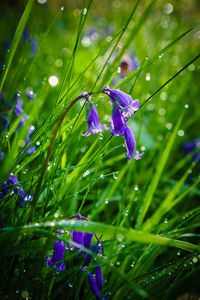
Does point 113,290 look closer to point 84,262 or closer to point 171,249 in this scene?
point 84,262

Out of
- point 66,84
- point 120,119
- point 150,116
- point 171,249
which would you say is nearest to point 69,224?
point 120,119

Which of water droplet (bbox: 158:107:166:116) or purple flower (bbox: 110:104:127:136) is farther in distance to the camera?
water droplet (bbox: 158:107:166:116)

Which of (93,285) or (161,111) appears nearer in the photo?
(93,285)

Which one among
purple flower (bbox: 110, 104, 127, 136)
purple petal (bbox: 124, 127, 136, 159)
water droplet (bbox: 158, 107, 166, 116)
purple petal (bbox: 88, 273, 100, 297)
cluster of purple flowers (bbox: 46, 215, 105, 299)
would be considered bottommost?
purple petal (bbox: 88, 273, 100, 297)

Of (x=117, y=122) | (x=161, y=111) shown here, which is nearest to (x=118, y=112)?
(x=117, y=122)

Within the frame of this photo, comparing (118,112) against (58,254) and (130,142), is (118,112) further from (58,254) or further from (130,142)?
(58,254)

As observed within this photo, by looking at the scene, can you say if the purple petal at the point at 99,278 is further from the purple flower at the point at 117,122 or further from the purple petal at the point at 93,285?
the purple flower at the point at 117,122

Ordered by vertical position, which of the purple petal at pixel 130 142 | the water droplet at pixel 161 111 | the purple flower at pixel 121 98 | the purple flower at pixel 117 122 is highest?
the water droplet at pixel 161 111

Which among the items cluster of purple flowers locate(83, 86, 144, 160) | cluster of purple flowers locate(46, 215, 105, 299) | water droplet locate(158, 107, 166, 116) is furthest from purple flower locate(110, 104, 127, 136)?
water droplet locate(158, 107, 166, 116)

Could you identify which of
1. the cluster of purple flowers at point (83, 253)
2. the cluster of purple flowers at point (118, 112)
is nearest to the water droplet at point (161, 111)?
the cluster of purple flowers at point (118, 112)

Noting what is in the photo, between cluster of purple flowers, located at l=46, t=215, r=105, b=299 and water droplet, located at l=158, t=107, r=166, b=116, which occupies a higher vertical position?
water droplet, located at l=158, t=107, r=166, b=116

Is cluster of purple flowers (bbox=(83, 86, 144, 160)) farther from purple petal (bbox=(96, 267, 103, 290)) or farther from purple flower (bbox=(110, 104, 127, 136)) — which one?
purple petal (bbox=(96, 267, 103, 290))
